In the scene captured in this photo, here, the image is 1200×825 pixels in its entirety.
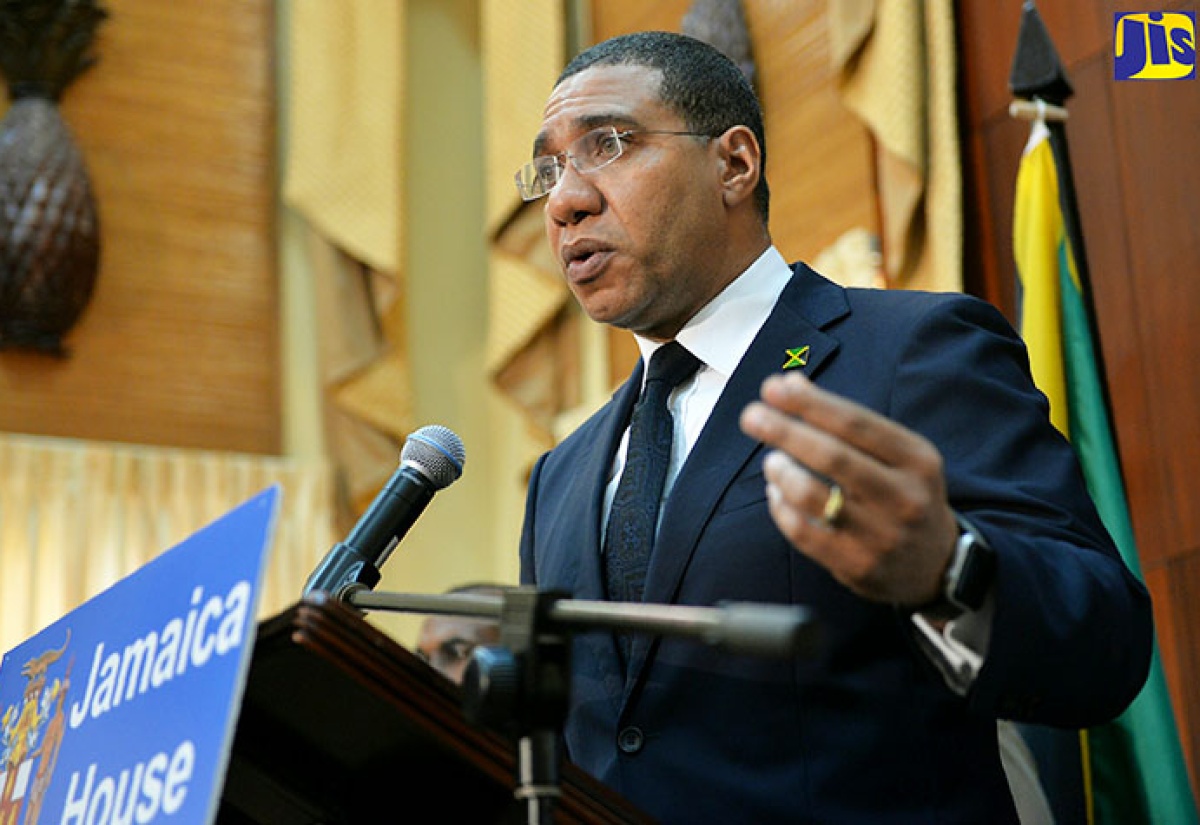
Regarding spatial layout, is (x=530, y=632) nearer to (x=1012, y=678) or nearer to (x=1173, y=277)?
(x=1012, y=678)

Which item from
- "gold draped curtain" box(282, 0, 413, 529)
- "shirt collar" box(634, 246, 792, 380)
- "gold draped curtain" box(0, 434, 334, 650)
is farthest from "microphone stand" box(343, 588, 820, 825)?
"gold draped curtain" box(282, 0, 413, 529)

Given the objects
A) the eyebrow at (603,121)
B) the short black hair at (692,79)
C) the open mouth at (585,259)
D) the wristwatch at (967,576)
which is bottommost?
the wristwatch at (967,576)

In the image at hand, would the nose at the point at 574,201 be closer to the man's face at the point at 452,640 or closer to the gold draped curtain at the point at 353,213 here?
the man's face at the point at 452,640

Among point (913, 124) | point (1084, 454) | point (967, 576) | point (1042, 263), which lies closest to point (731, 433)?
point (967, 576)

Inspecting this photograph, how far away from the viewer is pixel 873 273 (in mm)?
5402

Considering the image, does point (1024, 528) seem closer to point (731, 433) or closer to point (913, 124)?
point (731, 433)

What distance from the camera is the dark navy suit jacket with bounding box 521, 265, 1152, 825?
1.75m

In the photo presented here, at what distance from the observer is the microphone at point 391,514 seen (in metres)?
2.01

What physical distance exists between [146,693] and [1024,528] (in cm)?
95

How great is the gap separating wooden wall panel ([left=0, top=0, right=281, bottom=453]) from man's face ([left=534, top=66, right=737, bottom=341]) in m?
4.95

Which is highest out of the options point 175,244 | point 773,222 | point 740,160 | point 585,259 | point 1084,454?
point 175,244

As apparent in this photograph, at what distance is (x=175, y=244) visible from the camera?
7.45m

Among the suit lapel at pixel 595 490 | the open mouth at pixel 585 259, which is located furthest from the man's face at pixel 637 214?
the suit lapel at pixel 595 490

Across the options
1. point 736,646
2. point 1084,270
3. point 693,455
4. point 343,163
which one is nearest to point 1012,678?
point 736,646
